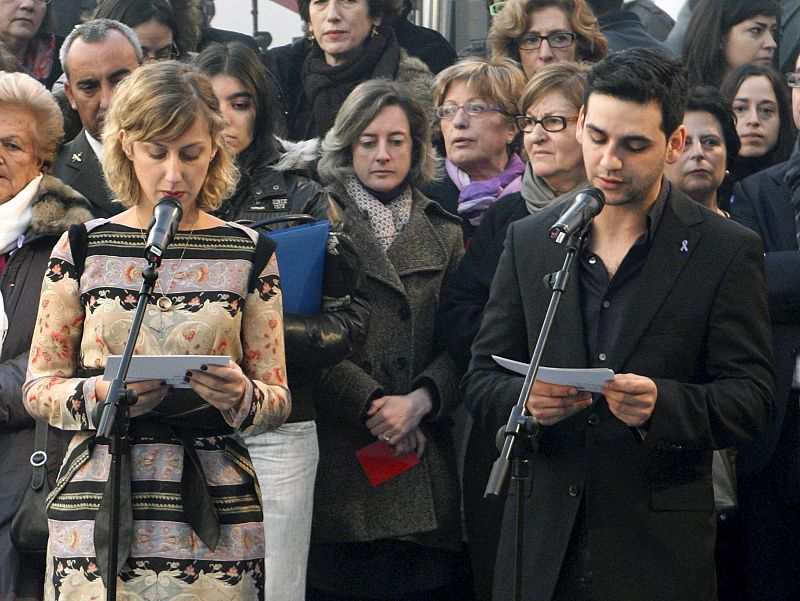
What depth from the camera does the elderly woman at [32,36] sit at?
7.04m

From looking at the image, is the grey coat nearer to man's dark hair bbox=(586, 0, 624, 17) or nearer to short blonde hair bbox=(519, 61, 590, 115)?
short blonde hair bbox=(519, 61, 590, 115)

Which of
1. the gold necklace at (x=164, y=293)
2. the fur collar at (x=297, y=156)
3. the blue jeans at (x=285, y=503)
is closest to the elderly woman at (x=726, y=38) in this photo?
the fur collar at (x=297, y=156)

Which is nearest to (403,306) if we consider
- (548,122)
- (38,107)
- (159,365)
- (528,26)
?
(548,122)

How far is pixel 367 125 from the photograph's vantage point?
229 inches

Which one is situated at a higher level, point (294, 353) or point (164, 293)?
point (164, 293)

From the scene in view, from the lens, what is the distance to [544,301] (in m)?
4.20

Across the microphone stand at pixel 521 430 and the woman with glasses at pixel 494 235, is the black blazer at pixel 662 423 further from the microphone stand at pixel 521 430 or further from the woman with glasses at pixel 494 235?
the woman with glasses at pixel 494 235

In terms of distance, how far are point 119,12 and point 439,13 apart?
7.76ft

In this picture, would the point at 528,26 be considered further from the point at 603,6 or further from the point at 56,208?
the point at 56,208

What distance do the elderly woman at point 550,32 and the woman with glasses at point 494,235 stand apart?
0.99 m

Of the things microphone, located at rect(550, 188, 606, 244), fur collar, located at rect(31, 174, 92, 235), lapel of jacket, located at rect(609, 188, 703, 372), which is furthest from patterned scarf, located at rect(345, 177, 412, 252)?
microphone, located at rect(550, 188, 606, 244)

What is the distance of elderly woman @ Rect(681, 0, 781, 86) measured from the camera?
23.5 feet

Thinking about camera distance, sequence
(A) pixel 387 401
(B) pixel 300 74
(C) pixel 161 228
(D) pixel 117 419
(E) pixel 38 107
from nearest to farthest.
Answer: (D) pixel 117 419 < (C) pixel 161 228 < (E) pixel 38 107 < (A) pixel 387 401 < (B) pixel 300 74

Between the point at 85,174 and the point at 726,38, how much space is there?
3414mm
